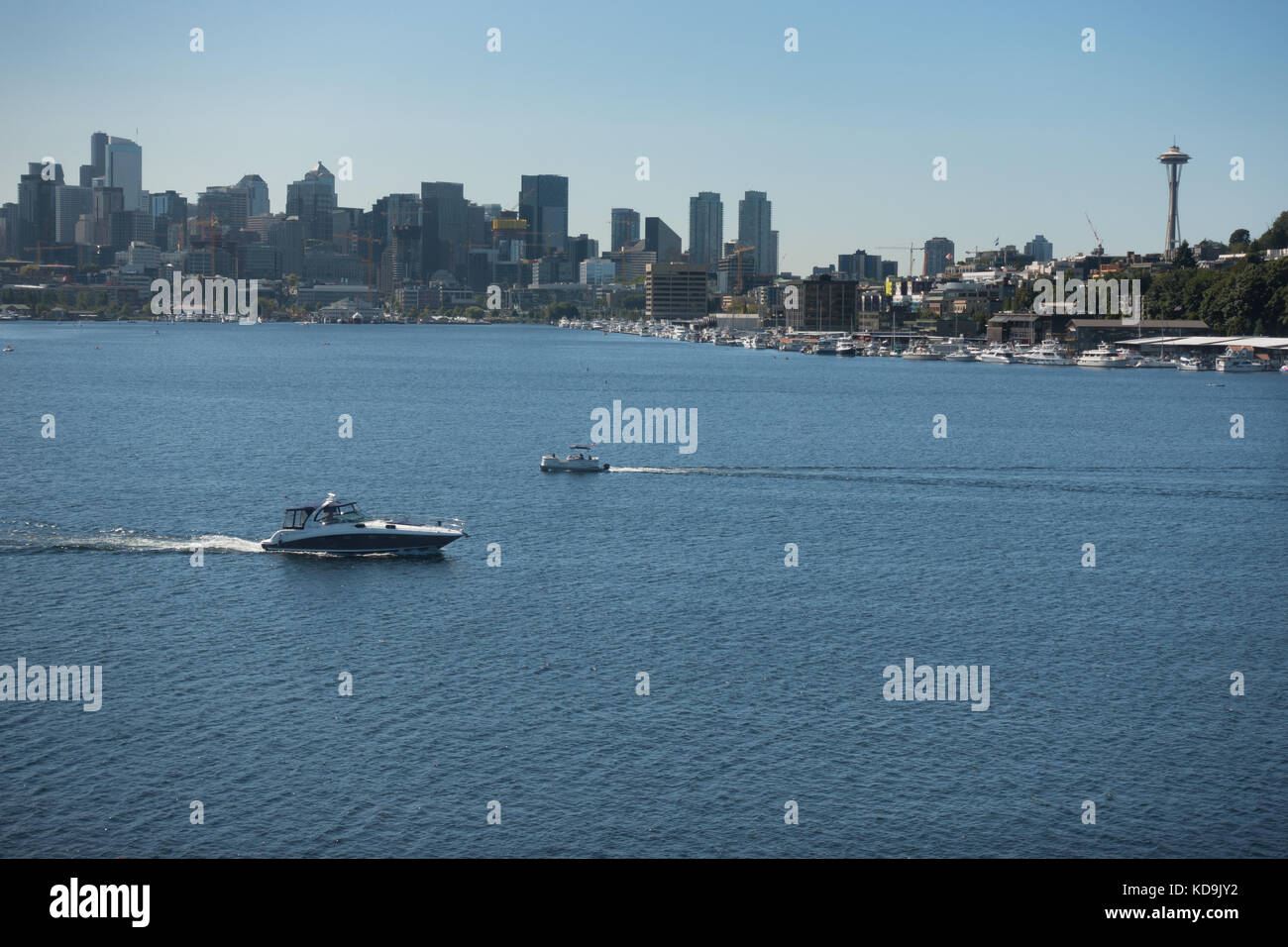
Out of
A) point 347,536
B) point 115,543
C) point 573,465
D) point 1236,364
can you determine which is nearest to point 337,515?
point 347,536

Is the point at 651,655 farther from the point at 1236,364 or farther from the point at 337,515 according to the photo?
the point at 1236,364

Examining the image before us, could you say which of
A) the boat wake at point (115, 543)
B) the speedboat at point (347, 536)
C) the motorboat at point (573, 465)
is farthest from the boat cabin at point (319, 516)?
the motorboat at point (573, 465)

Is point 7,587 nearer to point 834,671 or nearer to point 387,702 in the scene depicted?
point 387,702

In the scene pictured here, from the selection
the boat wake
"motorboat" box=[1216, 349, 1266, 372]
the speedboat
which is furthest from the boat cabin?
"motorboat" box=[1216, 349, 1266, 372]

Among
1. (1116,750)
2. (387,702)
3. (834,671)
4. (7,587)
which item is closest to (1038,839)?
(1116,750)

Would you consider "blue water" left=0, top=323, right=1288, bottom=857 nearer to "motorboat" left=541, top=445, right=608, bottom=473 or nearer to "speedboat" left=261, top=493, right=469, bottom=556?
"speedboat" left=261, top=493, right=469, bottom=556

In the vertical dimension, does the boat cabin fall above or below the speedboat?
above
